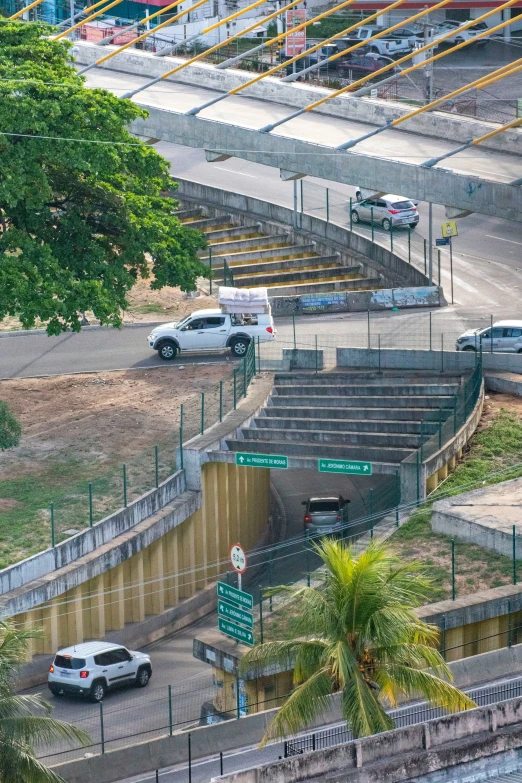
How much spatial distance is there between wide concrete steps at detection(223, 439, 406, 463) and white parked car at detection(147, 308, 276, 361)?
24.8 ft

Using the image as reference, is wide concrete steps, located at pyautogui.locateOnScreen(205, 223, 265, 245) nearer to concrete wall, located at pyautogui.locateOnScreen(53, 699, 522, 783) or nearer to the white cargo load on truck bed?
the white cargo load on truck bed

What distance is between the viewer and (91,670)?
38438 millimetres

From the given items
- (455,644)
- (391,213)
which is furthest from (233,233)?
(455,644)

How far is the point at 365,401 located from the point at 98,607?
12.7 meters

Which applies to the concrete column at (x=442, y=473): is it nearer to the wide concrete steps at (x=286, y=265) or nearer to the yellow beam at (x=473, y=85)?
the yellow beam at (x=473, y=85)

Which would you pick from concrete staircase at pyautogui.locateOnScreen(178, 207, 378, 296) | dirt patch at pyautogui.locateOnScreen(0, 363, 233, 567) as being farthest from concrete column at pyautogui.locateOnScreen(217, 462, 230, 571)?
concrete staircase at pyautogui.locateOnScreen(178, 207, 378, 296)

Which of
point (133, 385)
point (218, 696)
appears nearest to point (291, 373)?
point (133, 385)

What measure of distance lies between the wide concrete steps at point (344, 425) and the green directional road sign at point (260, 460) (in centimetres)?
489

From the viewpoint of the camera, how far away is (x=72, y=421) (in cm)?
5072

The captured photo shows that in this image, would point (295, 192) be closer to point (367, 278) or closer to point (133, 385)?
point (367, 278)

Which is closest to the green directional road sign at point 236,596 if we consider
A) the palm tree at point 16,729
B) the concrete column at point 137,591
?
the palm tree at point 16,729

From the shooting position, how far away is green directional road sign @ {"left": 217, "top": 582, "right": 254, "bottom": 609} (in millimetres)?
35062

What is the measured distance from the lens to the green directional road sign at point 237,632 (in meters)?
35.5

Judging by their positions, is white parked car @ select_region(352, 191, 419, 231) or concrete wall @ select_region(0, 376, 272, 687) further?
white parked car @ select_region(352, 191, 419, 231)
